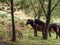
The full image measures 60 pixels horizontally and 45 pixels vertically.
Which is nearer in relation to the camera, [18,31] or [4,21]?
[18,31]

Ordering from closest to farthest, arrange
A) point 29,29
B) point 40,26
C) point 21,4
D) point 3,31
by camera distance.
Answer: point 21,4, point 3,31, point 40,26, point 29,29

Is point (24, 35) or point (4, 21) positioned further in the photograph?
point (4, 21)

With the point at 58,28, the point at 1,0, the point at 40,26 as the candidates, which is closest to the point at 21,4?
the point at 1,0

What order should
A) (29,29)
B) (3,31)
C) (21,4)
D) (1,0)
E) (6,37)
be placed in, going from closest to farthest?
(1,0) < (21,4) < (6,37) < (3,31) < (29,29)

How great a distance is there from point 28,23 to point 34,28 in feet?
2.51

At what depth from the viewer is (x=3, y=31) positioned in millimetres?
17594

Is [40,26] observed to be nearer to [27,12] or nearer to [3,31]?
[27,12]

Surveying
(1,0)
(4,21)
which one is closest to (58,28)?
(4,21)

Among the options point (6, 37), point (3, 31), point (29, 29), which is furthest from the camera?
point (29, 29)

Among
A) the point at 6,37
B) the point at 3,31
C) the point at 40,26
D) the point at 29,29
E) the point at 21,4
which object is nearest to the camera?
the point at 21,4

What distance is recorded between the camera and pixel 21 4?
14.7 metres

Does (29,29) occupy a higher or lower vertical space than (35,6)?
lower

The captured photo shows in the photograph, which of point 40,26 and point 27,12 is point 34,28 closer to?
point 40,26

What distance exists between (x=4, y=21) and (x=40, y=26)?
3.21 m
